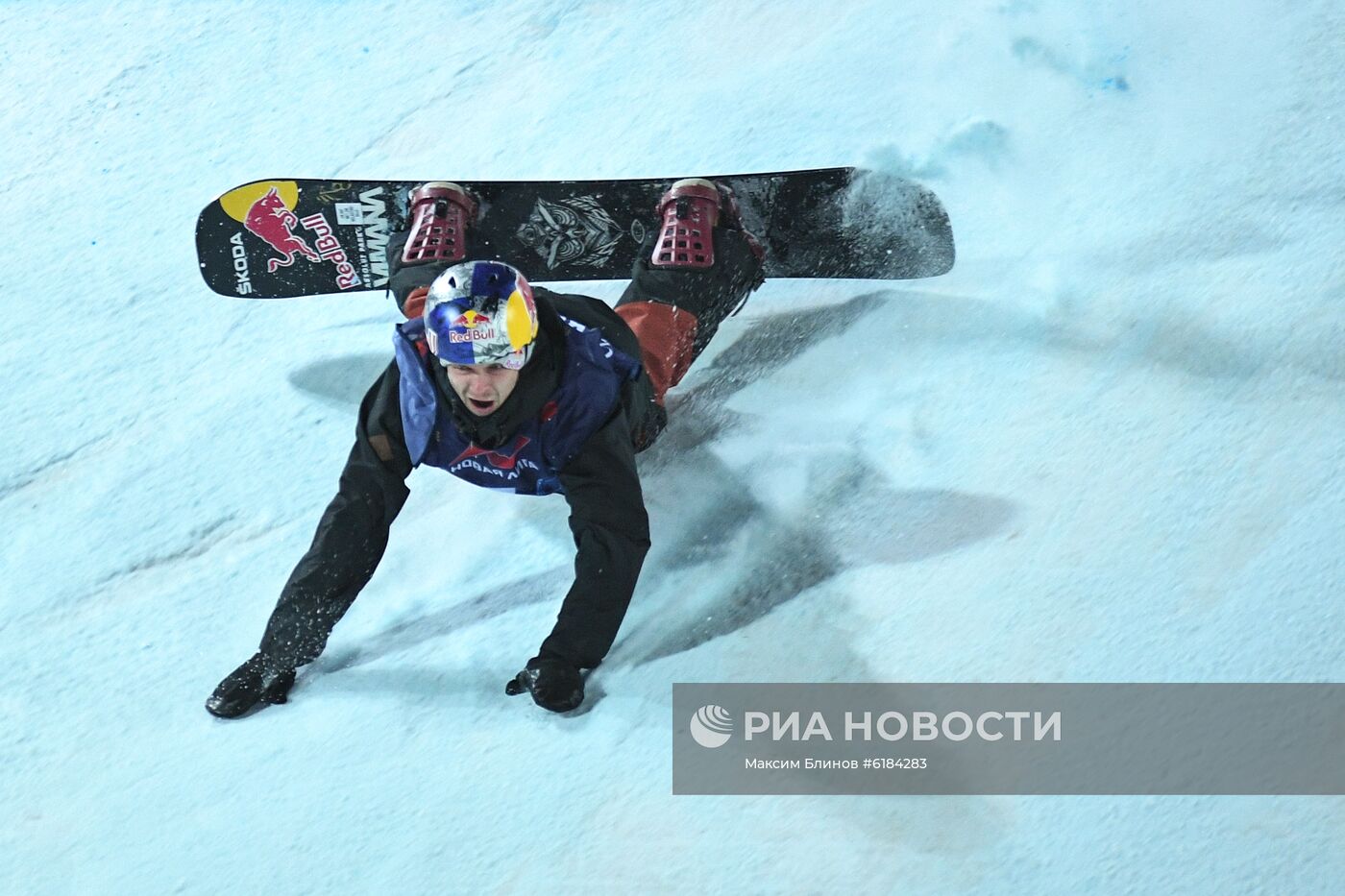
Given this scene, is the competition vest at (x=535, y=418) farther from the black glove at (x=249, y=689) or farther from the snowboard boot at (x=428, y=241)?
the snowboard boot at (x=428, y=241)

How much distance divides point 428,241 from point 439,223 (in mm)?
80

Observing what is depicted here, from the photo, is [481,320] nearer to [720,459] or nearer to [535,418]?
[535,418]

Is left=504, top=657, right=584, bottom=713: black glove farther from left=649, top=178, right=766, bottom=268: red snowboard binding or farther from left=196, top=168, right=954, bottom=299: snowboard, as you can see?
left=196, top=168, right=954, bottom=299: snowboard

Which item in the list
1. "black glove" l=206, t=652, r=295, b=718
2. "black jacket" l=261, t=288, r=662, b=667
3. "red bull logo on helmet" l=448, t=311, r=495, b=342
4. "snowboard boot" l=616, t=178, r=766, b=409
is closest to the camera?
"red bull logo on helmet" l=448, t=311, r=495, b=342

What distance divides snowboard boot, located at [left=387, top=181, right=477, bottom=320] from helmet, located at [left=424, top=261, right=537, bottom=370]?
86 centimetres

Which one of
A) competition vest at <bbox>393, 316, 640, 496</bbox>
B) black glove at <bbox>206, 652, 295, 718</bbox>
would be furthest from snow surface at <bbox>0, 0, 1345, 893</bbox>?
competition vest at <bbox>393, 316, 640, 496</bbox>

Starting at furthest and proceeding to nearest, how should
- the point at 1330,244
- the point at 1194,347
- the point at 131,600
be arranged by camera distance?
the point at 1330,244
the point at 1194,347
the point at 131,600

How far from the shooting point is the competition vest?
3.03 meters

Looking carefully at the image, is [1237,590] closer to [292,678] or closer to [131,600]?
[292,678]

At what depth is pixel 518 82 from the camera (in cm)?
506

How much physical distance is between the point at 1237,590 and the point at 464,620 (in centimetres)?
183

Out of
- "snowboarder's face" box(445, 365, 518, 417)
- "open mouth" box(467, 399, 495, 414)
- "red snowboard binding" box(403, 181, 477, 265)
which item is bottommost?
"open mouth" box(467, 399, 495, 414)

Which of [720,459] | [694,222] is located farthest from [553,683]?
[694,222]

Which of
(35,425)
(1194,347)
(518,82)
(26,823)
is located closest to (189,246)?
(35,425)
